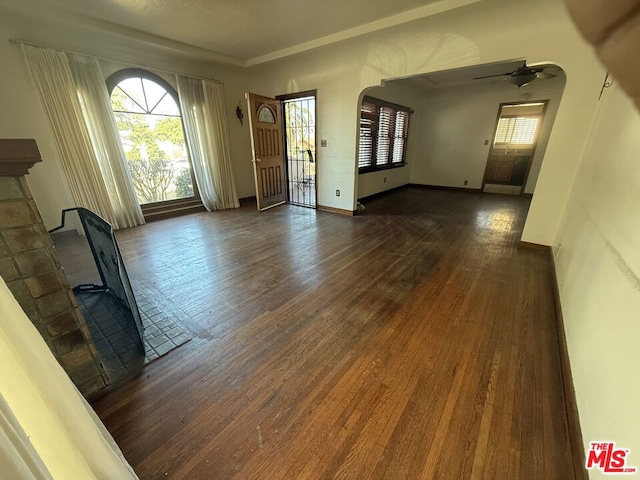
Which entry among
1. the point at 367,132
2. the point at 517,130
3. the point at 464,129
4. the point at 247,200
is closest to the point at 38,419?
the point at 247,200

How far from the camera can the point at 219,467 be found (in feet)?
3.79

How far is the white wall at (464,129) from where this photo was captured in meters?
5.77

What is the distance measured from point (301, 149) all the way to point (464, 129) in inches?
171

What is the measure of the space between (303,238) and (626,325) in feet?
9.86

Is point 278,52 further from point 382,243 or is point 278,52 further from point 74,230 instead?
point 74,230

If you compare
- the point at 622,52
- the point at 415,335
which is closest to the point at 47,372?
the point at 622,52

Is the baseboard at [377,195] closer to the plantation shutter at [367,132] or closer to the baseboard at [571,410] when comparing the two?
the plantation shutter at [367,132]

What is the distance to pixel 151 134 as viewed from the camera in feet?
14.4

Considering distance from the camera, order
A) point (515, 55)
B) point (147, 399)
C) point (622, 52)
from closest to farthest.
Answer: point (622, 52)
point (147, 399)
point (515, 55)

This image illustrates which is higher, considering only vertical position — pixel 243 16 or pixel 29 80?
pixel 243 16

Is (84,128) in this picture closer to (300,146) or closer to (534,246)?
(300,146)

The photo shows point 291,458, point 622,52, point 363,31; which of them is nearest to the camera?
point 622,52

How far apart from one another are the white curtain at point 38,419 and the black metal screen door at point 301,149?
15.0 feet

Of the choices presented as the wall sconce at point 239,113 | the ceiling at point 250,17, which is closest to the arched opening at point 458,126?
the ceiling at point 250,17
